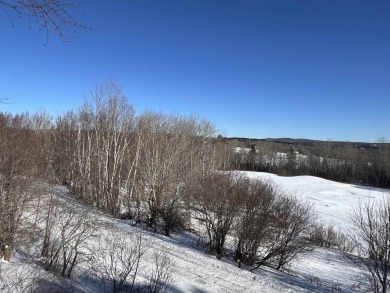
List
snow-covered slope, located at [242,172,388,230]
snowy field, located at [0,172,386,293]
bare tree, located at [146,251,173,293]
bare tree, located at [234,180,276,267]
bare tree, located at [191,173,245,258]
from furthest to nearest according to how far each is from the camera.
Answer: snow-covered slope, located at [242,172,388,230] < bare tree, located at [191,173,245,258] < bare tree, located at [234,180,276,267] < snowy field, located at [0,172,386,293] < bare tree, located at [146,251,173,293]

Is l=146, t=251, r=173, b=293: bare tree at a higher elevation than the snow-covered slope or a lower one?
higher

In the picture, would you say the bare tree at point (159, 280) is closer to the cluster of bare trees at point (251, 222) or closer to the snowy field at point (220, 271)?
the snowy field at point (220, 271)

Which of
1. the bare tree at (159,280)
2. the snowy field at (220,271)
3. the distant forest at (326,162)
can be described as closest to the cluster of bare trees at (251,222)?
the snowy field at (220,271)

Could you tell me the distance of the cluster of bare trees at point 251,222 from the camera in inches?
716

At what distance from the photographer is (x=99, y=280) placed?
9695 millimetres

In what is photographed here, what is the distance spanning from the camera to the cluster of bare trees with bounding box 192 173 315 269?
18188 millimetres

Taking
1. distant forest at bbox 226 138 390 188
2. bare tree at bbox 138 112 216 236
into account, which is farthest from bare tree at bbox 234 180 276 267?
distant forest at bbox 226 138 390 188

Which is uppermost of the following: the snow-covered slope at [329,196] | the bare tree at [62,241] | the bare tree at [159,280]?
the bare tree at [62,241]

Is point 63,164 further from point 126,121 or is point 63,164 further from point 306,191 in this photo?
point 306,191

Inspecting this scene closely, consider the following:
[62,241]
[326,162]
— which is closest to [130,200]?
[62,241]

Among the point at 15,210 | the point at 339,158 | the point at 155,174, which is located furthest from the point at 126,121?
the point at 339,158

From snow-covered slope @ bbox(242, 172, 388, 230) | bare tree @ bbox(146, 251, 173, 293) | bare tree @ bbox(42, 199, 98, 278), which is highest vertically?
bare tree @ bbox(42, 199, 98, 278)

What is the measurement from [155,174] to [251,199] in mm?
9857

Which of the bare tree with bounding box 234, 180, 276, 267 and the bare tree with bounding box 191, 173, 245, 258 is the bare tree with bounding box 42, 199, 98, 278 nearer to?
the bare tree with bounding box 191, 173, 245, 258
